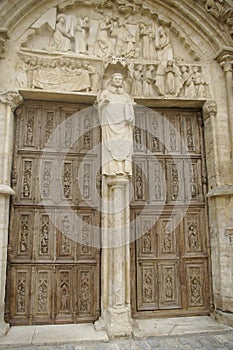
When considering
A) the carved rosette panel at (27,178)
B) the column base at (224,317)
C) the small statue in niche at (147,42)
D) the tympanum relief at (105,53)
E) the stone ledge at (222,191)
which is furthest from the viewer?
the small statue in niche at (147,42)

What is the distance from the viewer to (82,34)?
15.2ft

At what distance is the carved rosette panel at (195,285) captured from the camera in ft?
14.3

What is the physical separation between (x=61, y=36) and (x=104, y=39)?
0.66 meters

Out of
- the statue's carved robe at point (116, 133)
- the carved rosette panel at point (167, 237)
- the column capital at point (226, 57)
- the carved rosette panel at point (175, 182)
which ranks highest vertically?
the column capital at point (226, 57)

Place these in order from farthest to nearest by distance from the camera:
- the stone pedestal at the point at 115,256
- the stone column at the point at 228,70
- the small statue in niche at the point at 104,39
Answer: the small statue in niche at the point at 104,39
the stone column at the point at 228,70
the stone pedestal at the point at 115,256

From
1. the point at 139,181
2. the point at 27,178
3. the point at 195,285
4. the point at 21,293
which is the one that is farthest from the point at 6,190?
the point at 195,285

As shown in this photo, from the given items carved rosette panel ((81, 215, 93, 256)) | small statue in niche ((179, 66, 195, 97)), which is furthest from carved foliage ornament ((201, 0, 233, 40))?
carved rosette panel ((81, 215, 93, 256))

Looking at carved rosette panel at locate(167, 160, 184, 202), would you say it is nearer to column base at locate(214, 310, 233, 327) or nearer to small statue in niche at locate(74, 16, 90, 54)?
column base at locate(214, 310, 233, 327)

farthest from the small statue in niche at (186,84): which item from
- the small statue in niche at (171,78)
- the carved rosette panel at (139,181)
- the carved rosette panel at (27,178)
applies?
the carved rosette panel at (27,178)

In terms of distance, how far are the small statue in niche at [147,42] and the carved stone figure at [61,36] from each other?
3.77 feet

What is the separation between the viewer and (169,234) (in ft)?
14.7

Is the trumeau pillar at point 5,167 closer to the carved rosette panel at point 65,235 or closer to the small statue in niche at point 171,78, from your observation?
the carved rosette panel at point 65,235

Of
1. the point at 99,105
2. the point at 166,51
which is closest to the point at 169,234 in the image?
the point at 99,105

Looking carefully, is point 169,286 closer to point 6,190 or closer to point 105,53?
point 6,190
